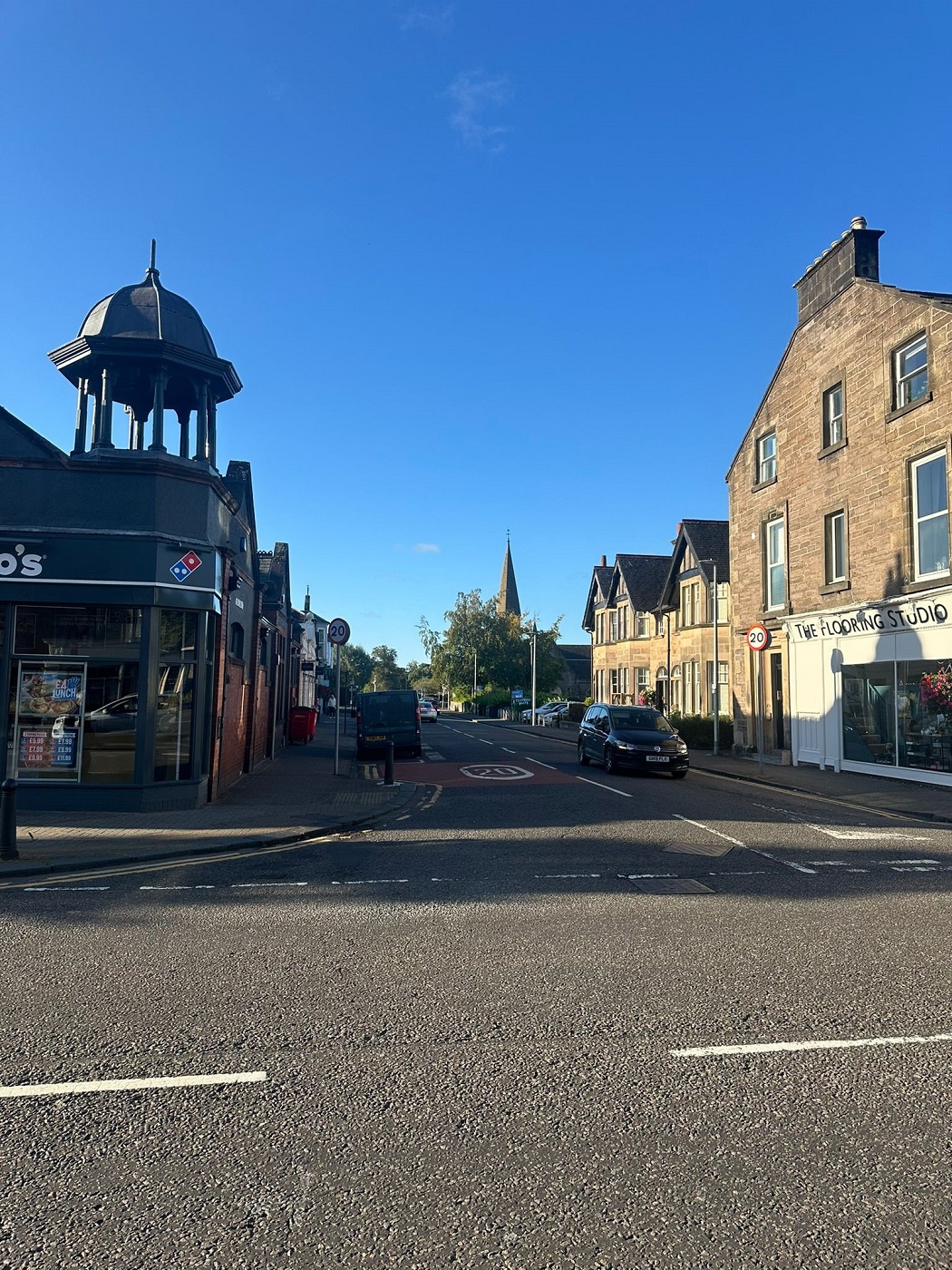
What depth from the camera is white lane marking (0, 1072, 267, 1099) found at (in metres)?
4.04

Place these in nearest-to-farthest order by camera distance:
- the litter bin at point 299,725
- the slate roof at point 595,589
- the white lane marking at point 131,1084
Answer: the white lane marking at point 131,1084, the litter bin at point 299,725, the slate roof at point 595,589

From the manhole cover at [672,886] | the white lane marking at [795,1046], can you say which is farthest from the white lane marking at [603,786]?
the white lane marking at [795,1046]

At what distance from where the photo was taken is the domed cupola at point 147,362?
48.5 ft

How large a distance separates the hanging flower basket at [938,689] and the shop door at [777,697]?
7.47 m

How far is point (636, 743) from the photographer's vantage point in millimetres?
20141

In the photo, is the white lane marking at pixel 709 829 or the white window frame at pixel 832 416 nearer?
the white lane marking at pixel 709 829

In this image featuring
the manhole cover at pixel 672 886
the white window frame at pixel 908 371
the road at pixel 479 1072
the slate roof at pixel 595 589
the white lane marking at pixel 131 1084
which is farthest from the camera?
the slate roof at pixel 595 589

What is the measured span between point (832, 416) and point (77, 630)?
1905cm

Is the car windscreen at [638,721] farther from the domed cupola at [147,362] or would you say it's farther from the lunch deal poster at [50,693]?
the lunch deal poster at [50,693]

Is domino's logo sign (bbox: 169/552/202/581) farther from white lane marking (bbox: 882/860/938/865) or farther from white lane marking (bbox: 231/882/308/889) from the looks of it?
white lane marking (bbox: 882/860/938/865)

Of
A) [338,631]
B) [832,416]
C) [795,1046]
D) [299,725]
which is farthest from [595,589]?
[795,1046]

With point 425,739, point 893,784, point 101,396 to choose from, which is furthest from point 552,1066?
point 425,739

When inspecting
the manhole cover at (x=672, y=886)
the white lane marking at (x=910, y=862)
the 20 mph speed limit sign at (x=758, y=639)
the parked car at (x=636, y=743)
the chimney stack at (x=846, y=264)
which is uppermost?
the chimney stack at (x=846, y=264)

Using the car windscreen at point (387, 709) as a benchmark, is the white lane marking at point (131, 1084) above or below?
below
